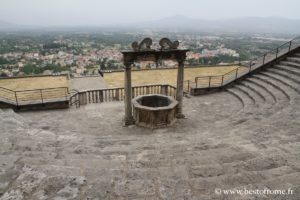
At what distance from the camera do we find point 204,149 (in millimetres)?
6078

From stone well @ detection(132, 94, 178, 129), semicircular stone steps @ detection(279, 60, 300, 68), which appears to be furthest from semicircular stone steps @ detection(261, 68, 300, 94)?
stone well @ detection(132, 94, 178, 129)

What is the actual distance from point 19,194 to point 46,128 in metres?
6.03

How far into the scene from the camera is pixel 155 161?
5.05 metres

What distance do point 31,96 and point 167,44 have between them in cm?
766

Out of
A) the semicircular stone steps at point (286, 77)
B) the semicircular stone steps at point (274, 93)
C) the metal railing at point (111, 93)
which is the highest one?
the semicircular stone steps at point (286, 77)

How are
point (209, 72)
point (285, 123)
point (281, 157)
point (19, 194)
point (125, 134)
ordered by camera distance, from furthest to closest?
1. point (209, 72)
2. point (125, 134)
3. point (285, 123)
4. point (281, 157)
5. point (19, 194)

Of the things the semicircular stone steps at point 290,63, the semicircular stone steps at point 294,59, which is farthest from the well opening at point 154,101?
the semicircular stone steps at point 294,59

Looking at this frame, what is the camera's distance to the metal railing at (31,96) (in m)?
11.7

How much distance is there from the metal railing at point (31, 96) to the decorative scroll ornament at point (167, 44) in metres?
5.53

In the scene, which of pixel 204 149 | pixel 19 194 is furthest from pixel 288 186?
pixel 19 194

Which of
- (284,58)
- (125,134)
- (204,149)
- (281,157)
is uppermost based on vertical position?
(284,58)

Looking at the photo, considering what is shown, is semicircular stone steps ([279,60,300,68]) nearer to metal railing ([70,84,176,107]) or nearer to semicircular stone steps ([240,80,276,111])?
semicircular stone steps ([240,80,276,111])

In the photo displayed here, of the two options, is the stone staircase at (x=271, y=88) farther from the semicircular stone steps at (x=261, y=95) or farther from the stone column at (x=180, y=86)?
the stone column at (x=180, y=86)

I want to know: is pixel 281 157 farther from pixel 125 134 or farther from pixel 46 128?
pixel 46 128
